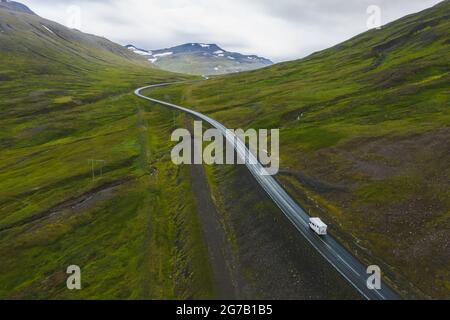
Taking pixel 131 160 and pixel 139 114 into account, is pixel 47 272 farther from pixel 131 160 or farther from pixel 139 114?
pixel 139 114

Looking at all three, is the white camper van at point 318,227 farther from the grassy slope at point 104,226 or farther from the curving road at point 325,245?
the grassy slope at point 104,226

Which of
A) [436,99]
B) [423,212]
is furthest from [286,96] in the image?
[423,212]

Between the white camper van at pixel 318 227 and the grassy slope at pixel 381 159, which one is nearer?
the grassy slope at pixel 381 159

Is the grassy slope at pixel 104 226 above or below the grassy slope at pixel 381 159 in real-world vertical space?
below

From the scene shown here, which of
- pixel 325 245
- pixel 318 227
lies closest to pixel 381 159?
pixel 318 227

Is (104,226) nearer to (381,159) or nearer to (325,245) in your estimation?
(325,245)

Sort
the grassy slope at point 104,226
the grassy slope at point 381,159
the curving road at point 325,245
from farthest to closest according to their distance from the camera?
the grassy slope at point 104,226 → the grassy slope at point 381,159 → the curving road at point 325,245

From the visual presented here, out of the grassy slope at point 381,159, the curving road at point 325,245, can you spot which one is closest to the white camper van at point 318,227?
the curving road at point 325,245

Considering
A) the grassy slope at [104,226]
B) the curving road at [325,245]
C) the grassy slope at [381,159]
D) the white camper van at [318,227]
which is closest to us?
the curving road at [325,245]
